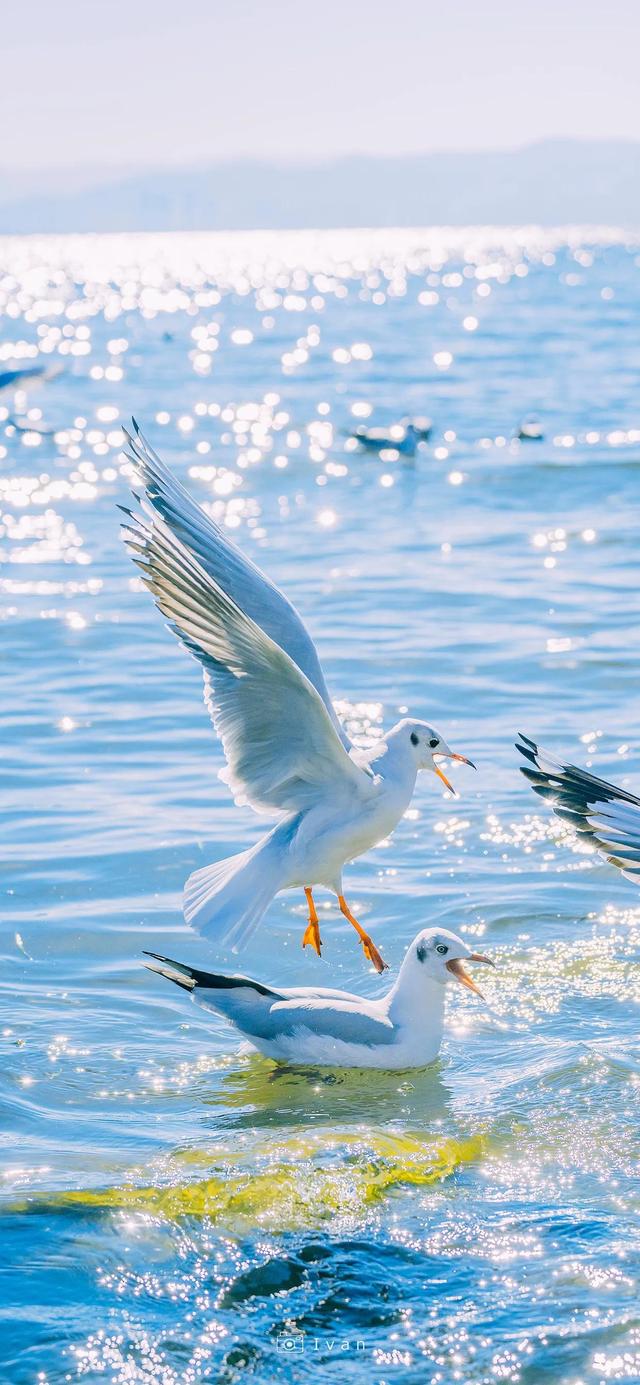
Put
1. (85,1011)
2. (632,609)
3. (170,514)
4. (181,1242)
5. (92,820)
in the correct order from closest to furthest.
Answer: (181,1242) → (170,514) → (85,1011) → (92,820) → (632,609)

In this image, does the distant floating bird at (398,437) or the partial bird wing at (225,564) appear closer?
the partial bird wing at (225,564)

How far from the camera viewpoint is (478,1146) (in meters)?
5.65

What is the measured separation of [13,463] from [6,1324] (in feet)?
75.5

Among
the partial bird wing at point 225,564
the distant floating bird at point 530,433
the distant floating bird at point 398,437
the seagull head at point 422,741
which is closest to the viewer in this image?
the partial bird wing at point 225,564

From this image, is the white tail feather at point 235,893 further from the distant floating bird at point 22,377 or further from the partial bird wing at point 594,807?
the distant floating bird at point 22,377

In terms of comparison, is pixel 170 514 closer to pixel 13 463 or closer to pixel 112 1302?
pixel 112 1302

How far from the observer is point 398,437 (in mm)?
25922

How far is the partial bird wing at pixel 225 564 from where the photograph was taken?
6.55m

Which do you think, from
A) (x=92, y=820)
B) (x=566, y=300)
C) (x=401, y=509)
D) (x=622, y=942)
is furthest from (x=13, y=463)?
(x=566, y=300)

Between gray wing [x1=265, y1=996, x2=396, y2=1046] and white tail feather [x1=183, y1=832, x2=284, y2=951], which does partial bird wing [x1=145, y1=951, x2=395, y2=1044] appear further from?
white tail feather [x1=183, y1=832, x2=284, y2=951]

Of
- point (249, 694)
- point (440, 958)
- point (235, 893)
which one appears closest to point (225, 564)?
point (249, 694)

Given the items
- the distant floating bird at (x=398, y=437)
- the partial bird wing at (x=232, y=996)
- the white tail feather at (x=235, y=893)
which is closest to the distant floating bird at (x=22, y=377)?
the distant floating bird at (x=398, y=437)

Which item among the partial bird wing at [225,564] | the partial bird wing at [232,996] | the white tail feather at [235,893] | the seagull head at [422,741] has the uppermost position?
the partial bird wing at [225,564]

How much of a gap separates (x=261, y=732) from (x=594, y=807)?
1290mm
